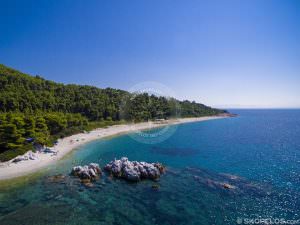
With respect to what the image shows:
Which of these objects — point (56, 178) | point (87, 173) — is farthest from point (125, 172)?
point (56, 178)

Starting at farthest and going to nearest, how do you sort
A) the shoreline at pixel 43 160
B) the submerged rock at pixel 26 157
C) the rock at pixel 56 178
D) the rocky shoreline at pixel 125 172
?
the submerged rock at pixel 26 157
the shoreline at pixel 43 160
the rocky shoreline at pixel 125 172
the rock at pixel 56 178

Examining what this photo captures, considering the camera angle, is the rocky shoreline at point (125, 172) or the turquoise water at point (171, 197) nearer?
the turquoise water at point (171, 197)

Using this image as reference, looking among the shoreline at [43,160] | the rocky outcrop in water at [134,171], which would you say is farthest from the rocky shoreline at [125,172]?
the shoreline at [43,160]

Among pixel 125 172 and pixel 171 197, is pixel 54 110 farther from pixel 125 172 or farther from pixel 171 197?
pixel 171 197

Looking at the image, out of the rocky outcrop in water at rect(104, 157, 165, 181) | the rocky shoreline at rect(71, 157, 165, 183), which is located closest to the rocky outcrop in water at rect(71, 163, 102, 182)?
the rocky shoreline at rect(71, 157, 165, 183)

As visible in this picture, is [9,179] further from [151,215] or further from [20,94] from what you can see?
[20,94]

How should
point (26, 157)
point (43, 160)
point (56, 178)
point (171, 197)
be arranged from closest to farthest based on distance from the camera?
point (171, 197) → point (56, 178) → point (26, 157) → point (43, 160)

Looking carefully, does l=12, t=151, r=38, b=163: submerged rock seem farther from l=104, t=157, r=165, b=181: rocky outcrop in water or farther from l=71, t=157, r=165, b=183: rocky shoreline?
l=104, t=157, r=165, b=181: rocky outcrop in water
